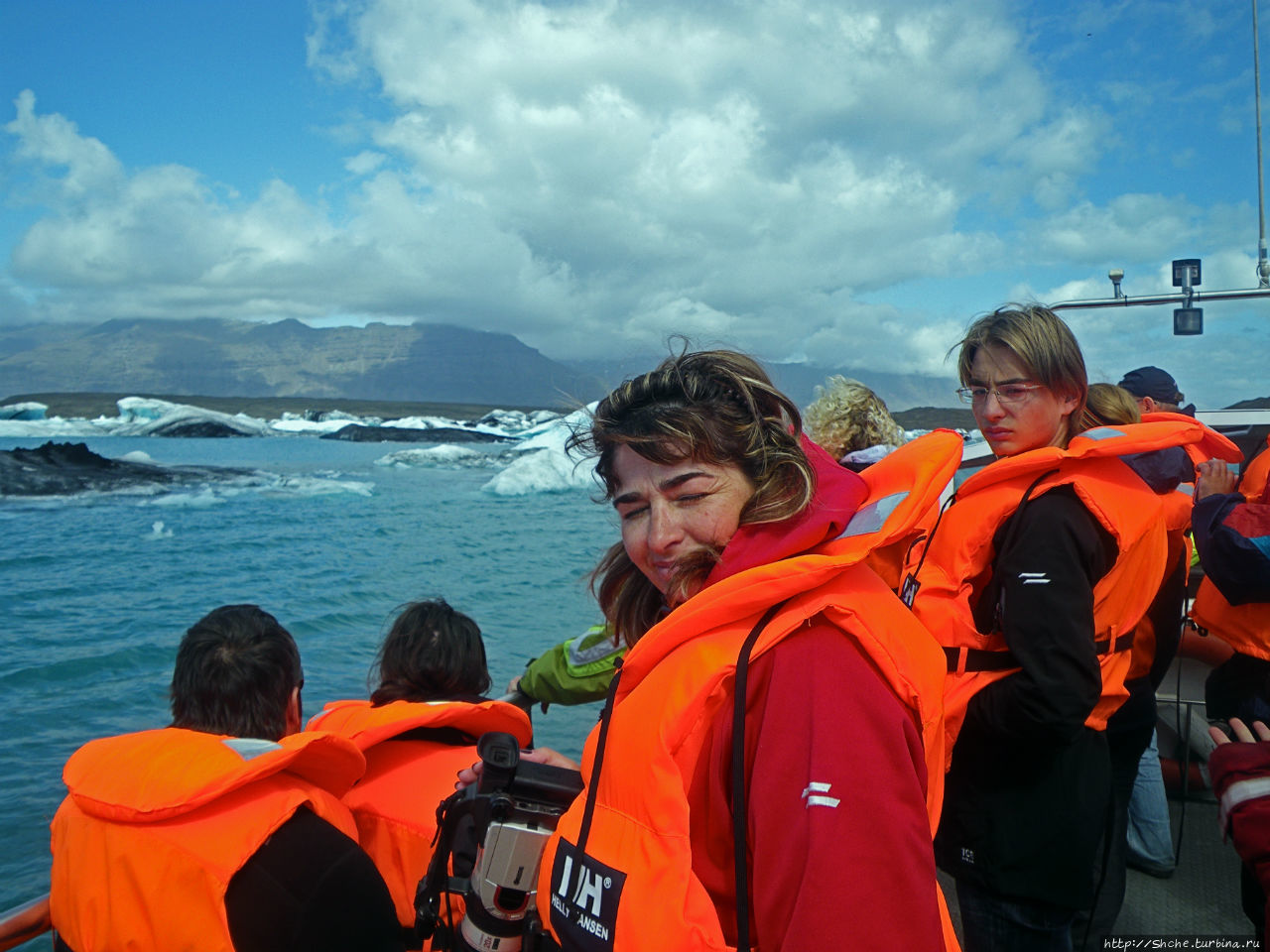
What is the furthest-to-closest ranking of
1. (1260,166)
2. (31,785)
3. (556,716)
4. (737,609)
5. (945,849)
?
(556,716)
(31,785)
(1260,166)
(945,849)
(737,609)

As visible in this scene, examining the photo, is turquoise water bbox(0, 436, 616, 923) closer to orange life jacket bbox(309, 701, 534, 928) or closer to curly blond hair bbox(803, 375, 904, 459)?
orange life jacket bbox(309, 701, 534, 928)

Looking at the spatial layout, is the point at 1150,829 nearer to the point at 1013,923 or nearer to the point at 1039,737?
the point at 1013,923

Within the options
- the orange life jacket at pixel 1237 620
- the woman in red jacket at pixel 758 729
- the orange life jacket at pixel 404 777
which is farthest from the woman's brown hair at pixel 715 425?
the orange life jacket at pixel 1237 620

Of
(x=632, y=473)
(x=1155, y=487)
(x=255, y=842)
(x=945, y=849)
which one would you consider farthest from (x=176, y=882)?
(x=1155, y=487)

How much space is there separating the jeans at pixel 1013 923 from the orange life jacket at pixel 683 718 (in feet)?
3.22

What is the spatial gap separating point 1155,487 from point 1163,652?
1.56 feet

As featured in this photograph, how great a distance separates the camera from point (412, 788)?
2.16 m

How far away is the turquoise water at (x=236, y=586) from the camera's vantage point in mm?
7801

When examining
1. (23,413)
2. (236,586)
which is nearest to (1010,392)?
(236,586)

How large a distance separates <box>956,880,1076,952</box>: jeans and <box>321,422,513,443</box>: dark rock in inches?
2368

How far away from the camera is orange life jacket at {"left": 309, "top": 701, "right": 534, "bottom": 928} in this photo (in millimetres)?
2127

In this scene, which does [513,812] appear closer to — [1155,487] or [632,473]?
[632,473]

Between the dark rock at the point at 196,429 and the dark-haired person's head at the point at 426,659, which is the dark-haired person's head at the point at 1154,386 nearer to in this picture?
the dark-haired person's head at the point at 426,659

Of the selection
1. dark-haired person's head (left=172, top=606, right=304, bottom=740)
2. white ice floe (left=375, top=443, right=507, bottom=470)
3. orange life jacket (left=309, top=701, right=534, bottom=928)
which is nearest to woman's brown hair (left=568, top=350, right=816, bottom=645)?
orange life jacket (left=309, top=701, right=534, bottom=928)
